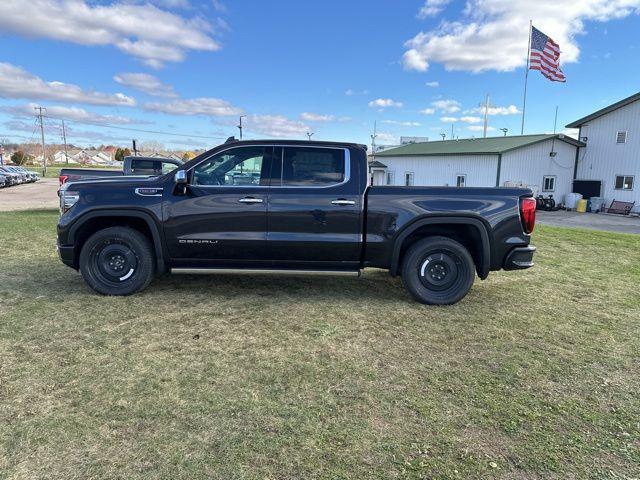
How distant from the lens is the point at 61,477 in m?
2.25

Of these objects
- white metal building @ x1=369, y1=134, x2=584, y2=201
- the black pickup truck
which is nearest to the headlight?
the black pickup truck

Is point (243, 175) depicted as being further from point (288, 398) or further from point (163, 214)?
point (288, 398)

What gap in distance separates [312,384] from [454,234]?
2.89m

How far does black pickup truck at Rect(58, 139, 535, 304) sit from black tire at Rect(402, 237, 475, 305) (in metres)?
0.01

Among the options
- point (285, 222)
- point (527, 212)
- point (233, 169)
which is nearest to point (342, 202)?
point (285, 222)

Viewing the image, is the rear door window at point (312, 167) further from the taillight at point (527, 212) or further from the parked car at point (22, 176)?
the parked car at point (22, 176)

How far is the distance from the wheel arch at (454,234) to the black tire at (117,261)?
292 centimetres

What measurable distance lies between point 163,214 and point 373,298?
2.70 metres

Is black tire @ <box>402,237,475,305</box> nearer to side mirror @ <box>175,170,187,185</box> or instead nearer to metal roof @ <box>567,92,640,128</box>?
side mirror @ <box>175,170,187,185</box>

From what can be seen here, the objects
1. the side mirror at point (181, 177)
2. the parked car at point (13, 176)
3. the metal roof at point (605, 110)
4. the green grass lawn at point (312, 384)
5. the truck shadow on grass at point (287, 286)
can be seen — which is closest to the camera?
the green grass lawn at point (312, 384)

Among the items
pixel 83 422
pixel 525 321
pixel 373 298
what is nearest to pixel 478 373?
pixel 525 321

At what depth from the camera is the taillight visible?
498cm

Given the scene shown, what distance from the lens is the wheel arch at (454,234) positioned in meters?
4.97

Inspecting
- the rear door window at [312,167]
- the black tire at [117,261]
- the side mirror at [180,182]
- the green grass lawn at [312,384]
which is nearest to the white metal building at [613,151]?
the green grass lawn at [312,384]
